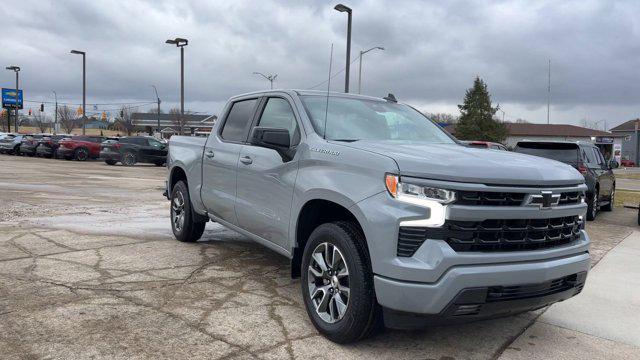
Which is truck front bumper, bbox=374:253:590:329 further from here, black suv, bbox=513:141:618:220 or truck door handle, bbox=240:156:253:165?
black suv, bbox=513:141:618:220

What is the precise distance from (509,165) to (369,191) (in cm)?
93

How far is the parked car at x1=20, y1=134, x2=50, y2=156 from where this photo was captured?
34.5 metres

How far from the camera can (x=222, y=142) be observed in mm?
5824

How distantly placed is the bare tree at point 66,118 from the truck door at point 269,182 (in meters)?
99.8

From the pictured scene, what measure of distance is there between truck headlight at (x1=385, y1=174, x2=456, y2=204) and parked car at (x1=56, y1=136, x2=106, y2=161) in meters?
31.2

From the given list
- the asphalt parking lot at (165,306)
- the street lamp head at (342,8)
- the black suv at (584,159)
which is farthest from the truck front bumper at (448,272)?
the street lamp head at (342,8)

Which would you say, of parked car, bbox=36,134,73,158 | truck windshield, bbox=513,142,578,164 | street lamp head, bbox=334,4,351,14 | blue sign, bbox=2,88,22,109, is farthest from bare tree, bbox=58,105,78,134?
truck windshield, bbox=513,142,578,164

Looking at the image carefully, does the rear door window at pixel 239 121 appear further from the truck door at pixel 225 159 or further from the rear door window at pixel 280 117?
the rear door window at pixel 280 117

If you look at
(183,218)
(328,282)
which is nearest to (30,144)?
(183,218)

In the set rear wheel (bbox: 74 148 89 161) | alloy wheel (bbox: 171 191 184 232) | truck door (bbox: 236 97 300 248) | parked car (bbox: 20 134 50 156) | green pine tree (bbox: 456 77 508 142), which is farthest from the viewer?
green pine tree (bbox: 456 77 508 142)

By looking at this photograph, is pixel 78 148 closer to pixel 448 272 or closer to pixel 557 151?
pixel 557 151

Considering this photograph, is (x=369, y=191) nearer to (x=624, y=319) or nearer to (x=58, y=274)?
(x=624, y=319)

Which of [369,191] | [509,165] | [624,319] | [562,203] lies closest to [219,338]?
[369,191]

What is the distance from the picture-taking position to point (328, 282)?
389 centimetres
